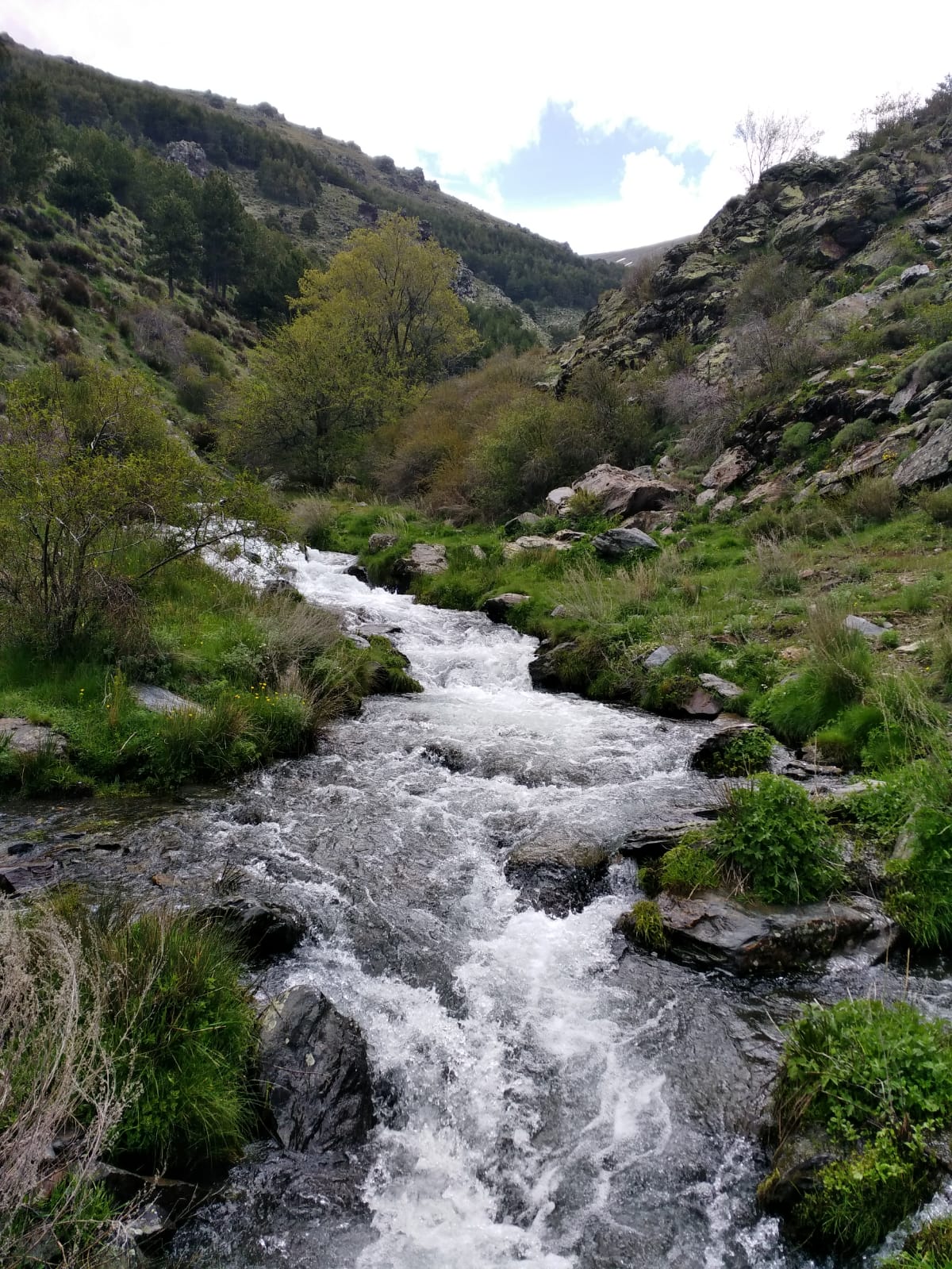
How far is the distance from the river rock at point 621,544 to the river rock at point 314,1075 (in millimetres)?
13478

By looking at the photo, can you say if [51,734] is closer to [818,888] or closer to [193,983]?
[193,983]

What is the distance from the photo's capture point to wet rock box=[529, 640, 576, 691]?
39.6 feet

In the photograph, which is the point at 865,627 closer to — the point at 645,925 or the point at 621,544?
the point at 645,925

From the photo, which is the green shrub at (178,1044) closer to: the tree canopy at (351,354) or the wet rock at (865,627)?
the wet rock at (865,627)

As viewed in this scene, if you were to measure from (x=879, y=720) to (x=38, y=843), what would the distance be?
8834mm

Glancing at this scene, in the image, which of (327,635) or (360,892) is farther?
(327,635)

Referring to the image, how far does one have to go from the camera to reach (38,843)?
6.17 metres

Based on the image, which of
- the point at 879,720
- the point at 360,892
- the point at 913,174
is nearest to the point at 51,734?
the point at 360,892

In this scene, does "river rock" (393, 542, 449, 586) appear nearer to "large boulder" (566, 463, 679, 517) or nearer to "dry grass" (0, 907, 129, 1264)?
"large boulder" (566, 463, 679, 517)

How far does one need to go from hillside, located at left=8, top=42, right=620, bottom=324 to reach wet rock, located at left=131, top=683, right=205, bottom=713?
235 ft

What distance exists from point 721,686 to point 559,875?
511 cm

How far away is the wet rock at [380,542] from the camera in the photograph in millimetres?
20750

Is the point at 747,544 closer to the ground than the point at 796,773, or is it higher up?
higher up

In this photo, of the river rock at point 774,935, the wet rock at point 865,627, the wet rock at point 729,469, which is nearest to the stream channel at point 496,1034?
the river rock at point 774,935
